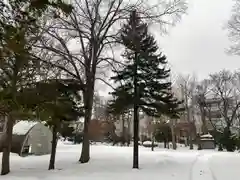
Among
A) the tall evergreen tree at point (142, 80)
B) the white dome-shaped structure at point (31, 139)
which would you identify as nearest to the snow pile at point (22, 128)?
the white dome-shaped structure at point (31, 139)

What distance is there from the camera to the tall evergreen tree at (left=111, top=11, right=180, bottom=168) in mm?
19156

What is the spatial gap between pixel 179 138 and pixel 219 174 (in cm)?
5014

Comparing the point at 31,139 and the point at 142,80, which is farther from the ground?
the point at 142,80

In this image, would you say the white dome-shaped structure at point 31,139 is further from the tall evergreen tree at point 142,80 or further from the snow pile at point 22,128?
the tall evergreen tree at point 142,80

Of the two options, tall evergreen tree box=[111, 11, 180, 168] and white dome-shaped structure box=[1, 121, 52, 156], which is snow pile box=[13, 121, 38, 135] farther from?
tall evergreen tree box=[111, 11, 180, 168]

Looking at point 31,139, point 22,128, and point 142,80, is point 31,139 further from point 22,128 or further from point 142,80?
point 142,80

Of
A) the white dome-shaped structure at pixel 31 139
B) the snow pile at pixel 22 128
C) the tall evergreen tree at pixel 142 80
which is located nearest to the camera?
the tall evergreen tree at pixel 142 80

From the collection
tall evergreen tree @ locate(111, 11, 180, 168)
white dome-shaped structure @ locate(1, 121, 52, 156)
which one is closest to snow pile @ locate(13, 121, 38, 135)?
white dome-shaped structure @ locate(1, 121, 52, 156)

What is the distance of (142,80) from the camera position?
1956 centimetres

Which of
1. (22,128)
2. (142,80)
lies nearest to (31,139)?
(22,128)

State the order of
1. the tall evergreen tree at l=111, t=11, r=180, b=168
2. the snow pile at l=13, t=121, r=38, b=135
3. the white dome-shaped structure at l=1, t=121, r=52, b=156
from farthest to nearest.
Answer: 1. the snow pile at l=13, t=121, r=38, b=135
2. the white dome-shaped structure at l=1, t=121, r=52, b=156
3. the tall evergreen tree at l=111, t=11, r=180, b=168

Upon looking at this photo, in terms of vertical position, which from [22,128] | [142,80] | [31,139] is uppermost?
[142,80]

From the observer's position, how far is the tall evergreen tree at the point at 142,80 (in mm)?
19156

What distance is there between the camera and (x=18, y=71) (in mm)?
16516
